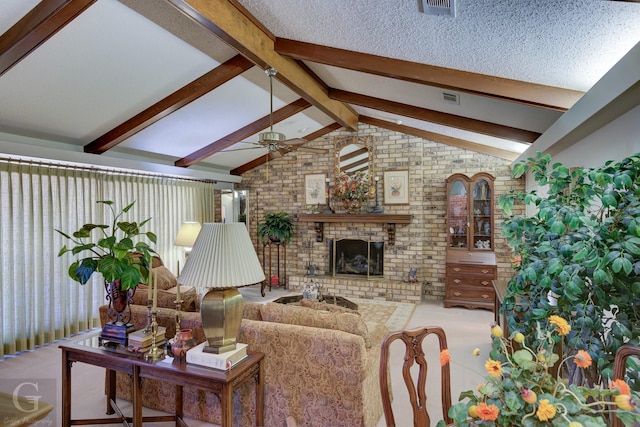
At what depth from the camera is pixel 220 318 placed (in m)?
1.97

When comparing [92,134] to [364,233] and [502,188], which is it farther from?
[502,188]

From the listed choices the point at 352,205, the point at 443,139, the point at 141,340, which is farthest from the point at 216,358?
the point at 443,139

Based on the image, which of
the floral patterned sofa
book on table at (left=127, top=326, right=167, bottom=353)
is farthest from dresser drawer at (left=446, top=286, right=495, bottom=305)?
book on table at (left=127, top=326, right=167, bottom=353)

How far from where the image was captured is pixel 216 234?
6.59 feet

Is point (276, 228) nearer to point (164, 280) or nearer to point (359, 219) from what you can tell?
point (359, 219)

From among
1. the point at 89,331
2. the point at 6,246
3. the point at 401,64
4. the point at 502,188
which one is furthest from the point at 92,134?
the point at 502,188

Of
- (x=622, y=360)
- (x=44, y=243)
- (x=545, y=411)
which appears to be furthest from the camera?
(x=44, y=243)

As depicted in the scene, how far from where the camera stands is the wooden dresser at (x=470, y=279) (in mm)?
5141

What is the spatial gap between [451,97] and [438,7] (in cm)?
180

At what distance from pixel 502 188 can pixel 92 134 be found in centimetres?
603

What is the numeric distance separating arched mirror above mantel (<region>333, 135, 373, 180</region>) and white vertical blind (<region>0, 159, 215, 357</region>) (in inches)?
143

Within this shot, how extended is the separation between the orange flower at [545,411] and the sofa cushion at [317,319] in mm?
1625

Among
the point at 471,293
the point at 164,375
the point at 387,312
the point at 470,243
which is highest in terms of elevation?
the point at 470,243

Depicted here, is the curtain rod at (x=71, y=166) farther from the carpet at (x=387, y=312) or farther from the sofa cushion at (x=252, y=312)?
the carpet at (x=387, y=312)
